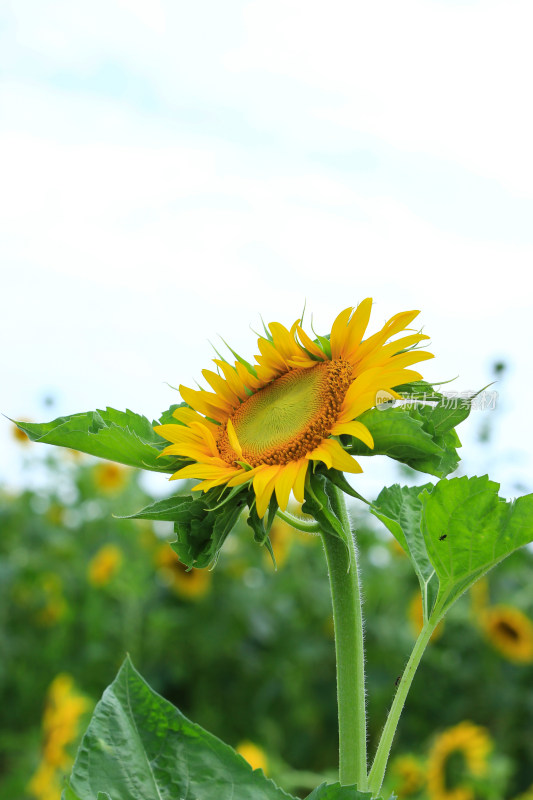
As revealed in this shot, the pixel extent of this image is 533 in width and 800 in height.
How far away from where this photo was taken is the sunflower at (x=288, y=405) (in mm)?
496

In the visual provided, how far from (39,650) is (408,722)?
110 cm

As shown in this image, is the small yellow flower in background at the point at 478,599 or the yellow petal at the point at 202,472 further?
the small yellow flower in background at the point at 478,599

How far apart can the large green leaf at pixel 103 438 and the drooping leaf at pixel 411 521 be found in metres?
0.15

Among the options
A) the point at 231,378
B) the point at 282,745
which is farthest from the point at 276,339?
the point at 282,745

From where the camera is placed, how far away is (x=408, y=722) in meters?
2.25

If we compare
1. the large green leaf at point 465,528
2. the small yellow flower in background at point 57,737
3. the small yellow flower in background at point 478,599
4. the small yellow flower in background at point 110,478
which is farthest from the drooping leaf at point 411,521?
the small yellow flower in background at point 110,478

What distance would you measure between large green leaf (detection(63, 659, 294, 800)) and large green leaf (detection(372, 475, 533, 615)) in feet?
0.53

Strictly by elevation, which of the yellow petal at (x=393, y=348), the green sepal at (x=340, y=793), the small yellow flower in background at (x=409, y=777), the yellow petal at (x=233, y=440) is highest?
the yellow petal at (x=393, y=348)

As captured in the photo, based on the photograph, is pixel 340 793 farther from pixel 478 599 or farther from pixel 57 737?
pixel 478 599

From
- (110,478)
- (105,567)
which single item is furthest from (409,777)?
(110,478)

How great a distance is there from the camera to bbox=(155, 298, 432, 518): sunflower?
496mm

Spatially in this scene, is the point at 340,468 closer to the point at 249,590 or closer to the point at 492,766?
the point at 492,766

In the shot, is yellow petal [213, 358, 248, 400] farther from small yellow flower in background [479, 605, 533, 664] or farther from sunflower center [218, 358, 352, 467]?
small yellow flower in background [479, 605, 533, 664]

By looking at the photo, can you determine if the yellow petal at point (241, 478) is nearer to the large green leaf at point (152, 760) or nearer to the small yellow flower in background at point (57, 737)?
the large green leaf at point (152, 760)
